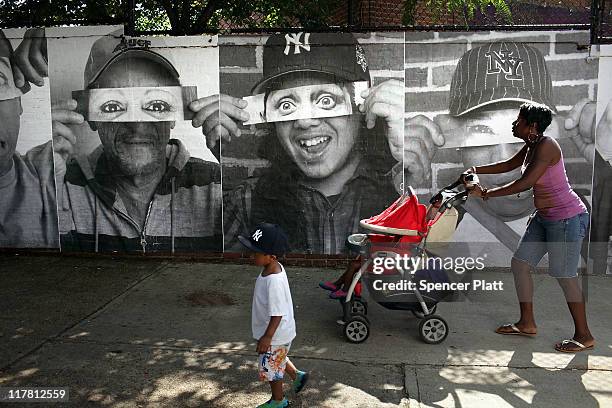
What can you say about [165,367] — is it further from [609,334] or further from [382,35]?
[382,35]

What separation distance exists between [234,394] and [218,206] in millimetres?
3421

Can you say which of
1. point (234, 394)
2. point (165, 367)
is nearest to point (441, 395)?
point (234, 394)

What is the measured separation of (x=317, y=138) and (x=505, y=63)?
87.1 inches

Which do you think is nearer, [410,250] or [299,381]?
[299,381]

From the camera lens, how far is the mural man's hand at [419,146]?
6.81 metres

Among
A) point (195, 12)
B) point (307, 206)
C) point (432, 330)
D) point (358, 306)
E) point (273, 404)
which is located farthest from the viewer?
point (195, 12)

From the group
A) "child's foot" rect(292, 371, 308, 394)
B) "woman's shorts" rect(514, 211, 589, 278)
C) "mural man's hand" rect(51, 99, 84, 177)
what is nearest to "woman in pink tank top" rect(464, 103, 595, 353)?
"woman's shorts" rect(514, 211, 589, 278)

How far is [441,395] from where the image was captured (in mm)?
4039

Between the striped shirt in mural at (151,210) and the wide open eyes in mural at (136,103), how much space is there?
359 millimetres

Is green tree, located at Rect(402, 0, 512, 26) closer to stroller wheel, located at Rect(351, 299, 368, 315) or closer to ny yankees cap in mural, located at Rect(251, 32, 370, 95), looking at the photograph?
ny yankees cap in mural, located at Rect(251, 32, 370, 95)

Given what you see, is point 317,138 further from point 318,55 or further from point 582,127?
point 582,127

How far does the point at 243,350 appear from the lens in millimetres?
4762

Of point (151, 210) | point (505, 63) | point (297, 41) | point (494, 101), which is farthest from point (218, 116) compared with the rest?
point (505, 63)

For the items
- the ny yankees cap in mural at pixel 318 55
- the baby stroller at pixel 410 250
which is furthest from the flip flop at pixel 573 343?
the ny yankees cap in mural at pixel 318 55
